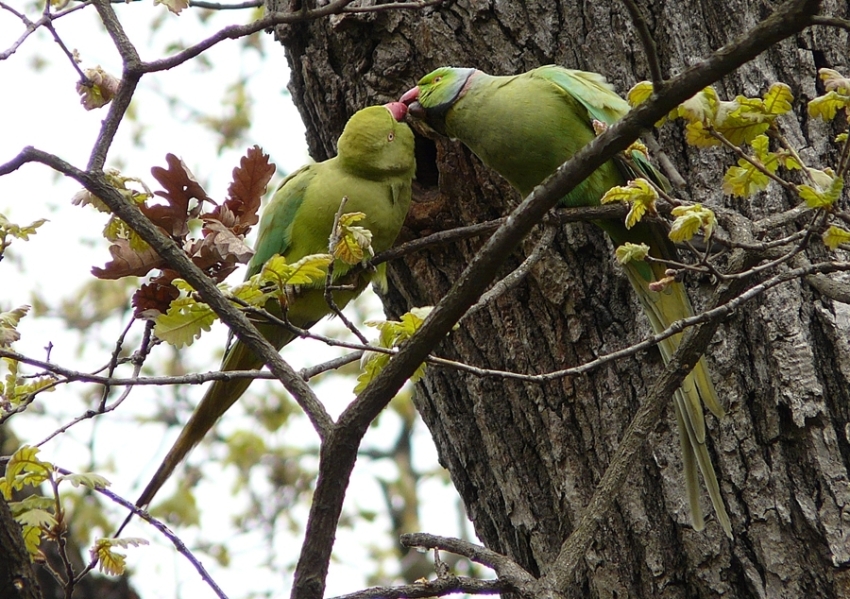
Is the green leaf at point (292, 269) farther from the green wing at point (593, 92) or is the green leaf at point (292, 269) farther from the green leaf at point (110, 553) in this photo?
the green wing at point (593, 92)

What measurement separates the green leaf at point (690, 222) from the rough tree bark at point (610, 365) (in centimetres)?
68

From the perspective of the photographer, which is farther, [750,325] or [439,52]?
[439,52]

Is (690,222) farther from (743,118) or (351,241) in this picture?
(351,241)

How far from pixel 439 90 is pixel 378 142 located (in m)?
0.32

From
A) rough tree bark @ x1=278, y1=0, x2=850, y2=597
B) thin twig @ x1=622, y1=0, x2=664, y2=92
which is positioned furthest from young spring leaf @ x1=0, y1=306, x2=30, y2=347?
thin twig @ x1=622, y1=0, x2=664, y2=92

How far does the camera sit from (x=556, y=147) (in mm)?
2688

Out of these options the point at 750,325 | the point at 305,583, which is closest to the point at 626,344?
the point at 750,325

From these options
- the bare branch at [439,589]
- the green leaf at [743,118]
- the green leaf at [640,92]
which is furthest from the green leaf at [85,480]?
the green leaf at [743,118]

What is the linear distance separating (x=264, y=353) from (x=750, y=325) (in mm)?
1296

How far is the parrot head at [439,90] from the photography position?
262cm

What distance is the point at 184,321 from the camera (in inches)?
71.0

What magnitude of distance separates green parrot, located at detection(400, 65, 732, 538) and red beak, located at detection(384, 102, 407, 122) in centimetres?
4

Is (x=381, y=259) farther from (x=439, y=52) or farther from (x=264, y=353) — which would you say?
(x=264, y=353)

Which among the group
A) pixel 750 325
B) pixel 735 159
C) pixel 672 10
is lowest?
pixel 750 325
